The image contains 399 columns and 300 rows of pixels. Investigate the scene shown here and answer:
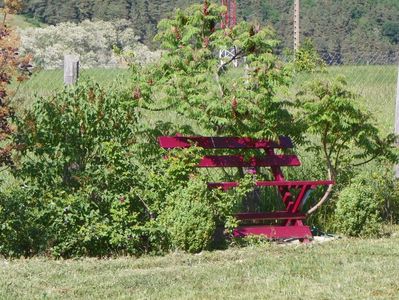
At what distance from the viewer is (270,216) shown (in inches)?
429

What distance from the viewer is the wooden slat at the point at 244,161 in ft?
35.6

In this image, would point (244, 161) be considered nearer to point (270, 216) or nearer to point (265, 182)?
point (265, 182)

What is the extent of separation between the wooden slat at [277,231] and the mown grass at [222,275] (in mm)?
485

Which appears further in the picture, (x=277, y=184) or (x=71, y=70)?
(x=71, y=70)

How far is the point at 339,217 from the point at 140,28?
215ft

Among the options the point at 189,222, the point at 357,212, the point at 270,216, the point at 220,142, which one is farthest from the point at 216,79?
the point at 357,212

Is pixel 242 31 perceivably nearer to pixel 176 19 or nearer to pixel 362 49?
pixel 176 19

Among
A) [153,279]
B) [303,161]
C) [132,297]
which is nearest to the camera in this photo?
[132,297]

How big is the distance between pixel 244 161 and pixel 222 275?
9.62ft

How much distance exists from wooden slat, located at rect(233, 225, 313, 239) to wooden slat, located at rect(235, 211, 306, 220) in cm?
11

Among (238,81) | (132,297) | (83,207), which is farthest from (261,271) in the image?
(238,81)

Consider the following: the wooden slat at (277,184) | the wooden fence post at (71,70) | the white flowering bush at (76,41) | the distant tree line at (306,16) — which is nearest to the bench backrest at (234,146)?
the wooden slat at (277,184)

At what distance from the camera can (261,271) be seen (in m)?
8.49

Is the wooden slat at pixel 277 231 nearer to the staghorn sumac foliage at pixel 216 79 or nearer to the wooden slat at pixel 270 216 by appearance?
the wooden slat at pixel 270 216
